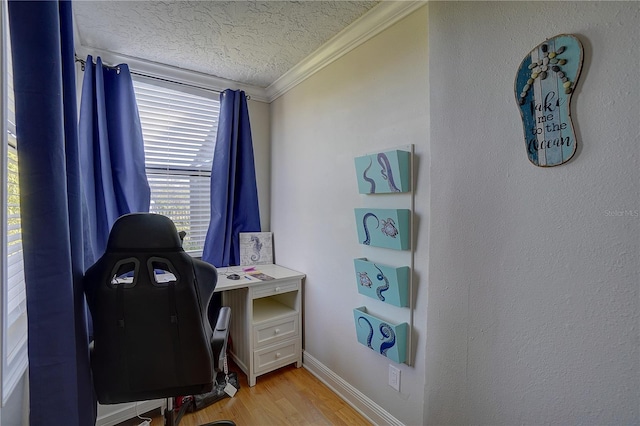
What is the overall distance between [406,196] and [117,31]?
6.55 feet

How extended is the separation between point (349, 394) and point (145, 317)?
4.45ft

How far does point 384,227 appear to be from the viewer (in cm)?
153

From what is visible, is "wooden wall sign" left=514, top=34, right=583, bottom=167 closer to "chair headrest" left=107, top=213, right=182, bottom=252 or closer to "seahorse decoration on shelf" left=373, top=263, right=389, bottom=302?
"seahorse decoration on shelf" left=373, top=263, right=389, bottom=302

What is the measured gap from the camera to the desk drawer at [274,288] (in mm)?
A: 2057

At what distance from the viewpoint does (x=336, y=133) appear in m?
1.94

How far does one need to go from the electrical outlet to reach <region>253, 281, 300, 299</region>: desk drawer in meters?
0.94

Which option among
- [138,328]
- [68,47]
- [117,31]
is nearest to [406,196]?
[138,328]

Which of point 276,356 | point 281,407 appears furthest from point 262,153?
point 281,407

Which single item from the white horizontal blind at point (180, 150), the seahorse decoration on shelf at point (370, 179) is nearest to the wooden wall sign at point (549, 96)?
the seahorse decoration on shelf at point (370, 179)

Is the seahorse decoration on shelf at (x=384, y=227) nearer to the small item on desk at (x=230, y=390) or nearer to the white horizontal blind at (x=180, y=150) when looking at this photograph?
the small item on desk at (x=230, y=390)

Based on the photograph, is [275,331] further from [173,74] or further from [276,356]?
[173,74]

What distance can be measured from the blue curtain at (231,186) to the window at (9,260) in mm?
1319

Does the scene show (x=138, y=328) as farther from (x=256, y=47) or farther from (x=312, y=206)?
(x=256, y=47)

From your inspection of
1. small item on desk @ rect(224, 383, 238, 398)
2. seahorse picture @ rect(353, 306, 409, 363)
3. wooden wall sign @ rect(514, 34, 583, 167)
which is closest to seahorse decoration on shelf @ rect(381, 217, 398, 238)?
seahorse picture @ rect(353, 306, 409, 363)
